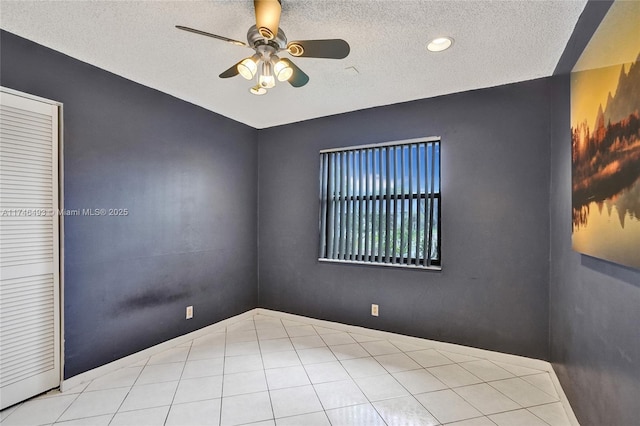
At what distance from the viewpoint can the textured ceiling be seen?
184cm

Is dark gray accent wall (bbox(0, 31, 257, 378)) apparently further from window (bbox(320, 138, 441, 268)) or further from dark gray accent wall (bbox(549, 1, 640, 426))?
dark gray accent wall (bbox(549, 1, 640, 426))

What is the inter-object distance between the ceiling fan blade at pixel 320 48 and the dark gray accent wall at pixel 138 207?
1888mm

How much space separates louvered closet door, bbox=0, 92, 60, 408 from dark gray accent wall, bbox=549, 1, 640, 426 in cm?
342

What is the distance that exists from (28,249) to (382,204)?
3048mm

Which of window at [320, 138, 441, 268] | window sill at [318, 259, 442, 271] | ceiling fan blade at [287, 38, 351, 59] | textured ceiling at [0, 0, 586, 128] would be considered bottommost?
window sill at [318, 259, 442, 271]

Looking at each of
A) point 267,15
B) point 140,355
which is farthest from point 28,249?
point 267,15

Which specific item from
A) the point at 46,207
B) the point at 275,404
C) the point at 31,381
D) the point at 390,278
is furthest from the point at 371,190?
the point at 31,381

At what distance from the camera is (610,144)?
1363 millimetres

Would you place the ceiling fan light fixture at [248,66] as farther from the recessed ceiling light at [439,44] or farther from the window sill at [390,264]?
the window sill at [390,264]

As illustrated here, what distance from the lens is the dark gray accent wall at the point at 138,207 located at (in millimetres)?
2393

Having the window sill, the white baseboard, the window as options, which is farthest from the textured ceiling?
the white baseboard

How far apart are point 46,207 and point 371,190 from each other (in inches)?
114

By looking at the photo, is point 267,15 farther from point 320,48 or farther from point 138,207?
point 138,207

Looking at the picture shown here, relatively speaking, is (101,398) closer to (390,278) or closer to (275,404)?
(275,404)
